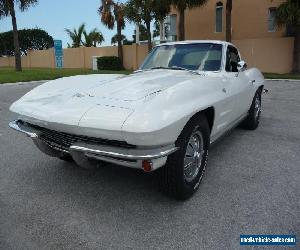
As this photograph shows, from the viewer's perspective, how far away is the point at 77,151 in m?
2.79

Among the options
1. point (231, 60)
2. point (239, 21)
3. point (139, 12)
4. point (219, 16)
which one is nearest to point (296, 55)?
point (239, 21)

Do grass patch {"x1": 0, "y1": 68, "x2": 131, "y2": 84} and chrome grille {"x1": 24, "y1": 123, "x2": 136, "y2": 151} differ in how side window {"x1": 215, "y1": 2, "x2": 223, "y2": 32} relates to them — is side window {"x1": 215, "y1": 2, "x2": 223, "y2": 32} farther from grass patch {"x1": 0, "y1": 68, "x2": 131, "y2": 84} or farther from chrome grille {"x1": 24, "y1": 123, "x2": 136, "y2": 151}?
chrome grille {"x1": 24, "y1": 123, "x2": 136, "y2": 151}

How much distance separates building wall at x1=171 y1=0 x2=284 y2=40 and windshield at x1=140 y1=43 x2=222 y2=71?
701 inches

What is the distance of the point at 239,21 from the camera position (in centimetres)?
2306

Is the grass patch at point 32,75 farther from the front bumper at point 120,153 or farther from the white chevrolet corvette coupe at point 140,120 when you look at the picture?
the front bumper at point 120,153

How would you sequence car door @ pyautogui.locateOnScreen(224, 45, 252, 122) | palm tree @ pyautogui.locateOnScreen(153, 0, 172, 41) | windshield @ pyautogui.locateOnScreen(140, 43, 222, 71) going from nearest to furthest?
1. car door @ pyautogui.locateOnScreen(224, 45, 252, 122)
2. windshield @ pyautogui.locateOnScreen(140, 43, 222, 71)
3. palm tree @ pyautogui.locateOnScreen(153, 0, 172, 41)

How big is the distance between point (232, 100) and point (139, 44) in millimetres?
24185

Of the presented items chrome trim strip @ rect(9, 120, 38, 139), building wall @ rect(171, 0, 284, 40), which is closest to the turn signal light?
chrome trim strip @ rect(9, 120, 38, 139)

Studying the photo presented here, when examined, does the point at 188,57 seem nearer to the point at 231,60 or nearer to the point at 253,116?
the point at 231,60

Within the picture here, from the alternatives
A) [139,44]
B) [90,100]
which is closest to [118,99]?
[90,100]

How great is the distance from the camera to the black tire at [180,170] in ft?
9.39

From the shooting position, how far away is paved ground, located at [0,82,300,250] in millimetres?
2609

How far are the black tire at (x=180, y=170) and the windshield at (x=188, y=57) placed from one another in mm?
1275

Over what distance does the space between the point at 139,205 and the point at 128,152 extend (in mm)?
730
